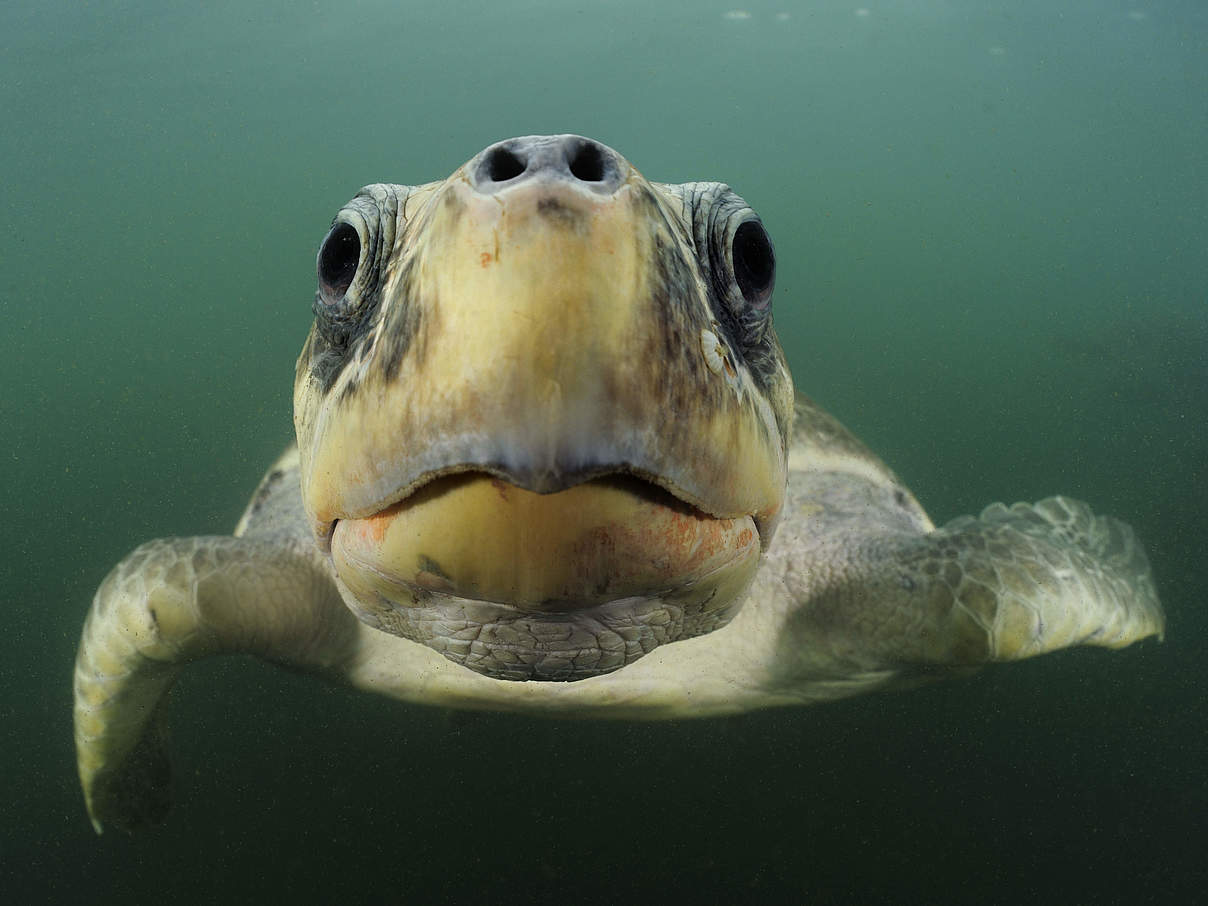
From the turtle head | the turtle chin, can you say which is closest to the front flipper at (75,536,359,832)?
the turtle chin

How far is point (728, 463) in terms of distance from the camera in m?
0.75

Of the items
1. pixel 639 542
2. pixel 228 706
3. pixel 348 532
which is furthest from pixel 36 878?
pixel 639 542

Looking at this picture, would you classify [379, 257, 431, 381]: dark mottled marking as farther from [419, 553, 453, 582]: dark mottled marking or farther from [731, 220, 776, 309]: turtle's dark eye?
[731, 220, 776, 309]: turtle's dark eye

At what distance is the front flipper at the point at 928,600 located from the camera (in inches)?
72.6

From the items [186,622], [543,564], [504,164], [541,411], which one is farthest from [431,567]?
[186,622]

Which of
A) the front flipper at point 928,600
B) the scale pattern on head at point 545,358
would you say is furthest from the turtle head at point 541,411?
the front flipper at point 928,600

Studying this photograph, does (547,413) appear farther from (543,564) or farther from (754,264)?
(754,264)

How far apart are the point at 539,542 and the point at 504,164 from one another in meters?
0.38

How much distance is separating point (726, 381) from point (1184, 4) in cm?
2081

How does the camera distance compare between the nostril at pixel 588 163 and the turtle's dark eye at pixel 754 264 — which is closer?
the nostril at pixel 588 163

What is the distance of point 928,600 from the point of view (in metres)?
1.88

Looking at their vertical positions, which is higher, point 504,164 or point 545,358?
point 504,164

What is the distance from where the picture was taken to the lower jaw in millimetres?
917

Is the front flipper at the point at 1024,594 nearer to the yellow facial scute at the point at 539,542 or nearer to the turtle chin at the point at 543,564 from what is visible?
the turtle chin at the point at 543,564
